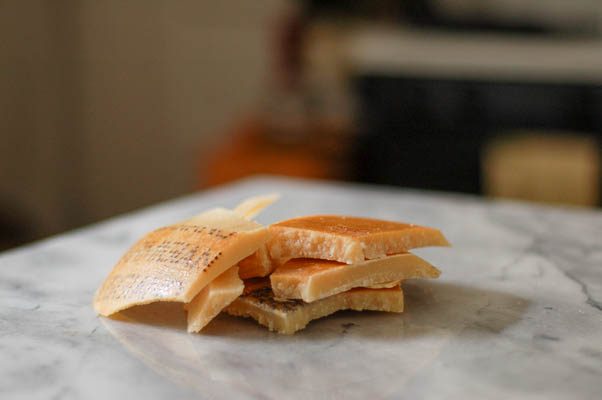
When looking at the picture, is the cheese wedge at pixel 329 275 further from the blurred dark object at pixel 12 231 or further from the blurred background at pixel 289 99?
the blurred dark object at pixel 12 231

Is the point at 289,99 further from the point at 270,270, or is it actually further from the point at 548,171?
the point at 270,270

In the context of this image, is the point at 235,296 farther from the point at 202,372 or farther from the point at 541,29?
the point at 541,29

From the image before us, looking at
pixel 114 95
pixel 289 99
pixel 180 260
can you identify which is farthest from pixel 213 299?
pixel 114 95

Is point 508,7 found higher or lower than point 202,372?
higher

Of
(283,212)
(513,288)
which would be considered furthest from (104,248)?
(513,288)

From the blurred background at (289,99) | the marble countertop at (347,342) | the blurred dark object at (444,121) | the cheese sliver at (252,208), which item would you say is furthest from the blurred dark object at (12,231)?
the cheese sliver at (252,208)

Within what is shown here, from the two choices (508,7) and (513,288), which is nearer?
(513,288)

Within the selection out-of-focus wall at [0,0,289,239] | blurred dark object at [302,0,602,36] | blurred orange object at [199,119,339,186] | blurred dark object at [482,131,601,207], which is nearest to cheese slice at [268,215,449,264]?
blurred dark object at [482,131,601,207]
